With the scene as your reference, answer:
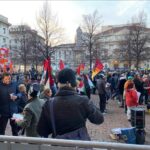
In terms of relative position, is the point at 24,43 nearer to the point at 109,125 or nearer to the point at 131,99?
the point at 109,125

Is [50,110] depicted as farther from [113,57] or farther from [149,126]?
[113,57]

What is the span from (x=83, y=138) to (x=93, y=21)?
Result: 46.0 meters

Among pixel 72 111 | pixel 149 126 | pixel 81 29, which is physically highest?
pixel 81 29

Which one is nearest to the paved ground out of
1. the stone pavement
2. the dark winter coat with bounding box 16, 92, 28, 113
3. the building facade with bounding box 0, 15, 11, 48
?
the stone pavement

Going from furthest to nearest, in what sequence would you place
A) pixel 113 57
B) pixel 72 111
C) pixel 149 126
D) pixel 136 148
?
pixel 113 57, pixel 149 126, pixel 72 111, pixel 136 148

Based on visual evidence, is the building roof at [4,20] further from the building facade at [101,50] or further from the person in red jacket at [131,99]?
the person in red jacket at [131,99]

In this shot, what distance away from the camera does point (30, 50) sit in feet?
176

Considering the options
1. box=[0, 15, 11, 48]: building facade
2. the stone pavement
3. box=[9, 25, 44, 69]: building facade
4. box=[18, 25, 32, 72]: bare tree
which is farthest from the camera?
box=[0, 15, 11, 48]: building facade

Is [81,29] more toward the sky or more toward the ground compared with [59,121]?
more toward the sky

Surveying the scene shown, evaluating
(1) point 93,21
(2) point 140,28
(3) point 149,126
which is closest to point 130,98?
(3) point 149,126

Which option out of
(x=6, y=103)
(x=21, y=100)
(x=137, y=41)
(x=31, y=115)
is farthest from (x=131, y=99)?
(x=137, y=41)

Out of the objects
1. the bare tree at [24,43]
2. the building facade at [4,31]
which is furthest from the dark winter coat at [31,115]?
the building facade at [4,31]

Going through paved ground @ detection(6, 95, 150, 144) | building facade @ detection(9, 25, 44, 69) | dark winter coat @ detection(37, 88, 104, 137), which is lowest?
paved ground @ detection(6, 95, 150, 144)

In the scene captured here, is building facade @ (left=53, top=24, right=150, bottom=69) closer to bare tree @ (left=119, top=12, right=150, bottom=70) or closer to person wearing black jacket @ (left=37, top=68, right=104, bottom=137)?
bare tree @ (left=119, top=12, right=150, bottom=70)
